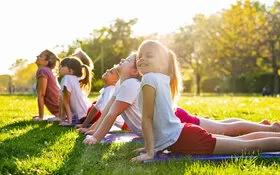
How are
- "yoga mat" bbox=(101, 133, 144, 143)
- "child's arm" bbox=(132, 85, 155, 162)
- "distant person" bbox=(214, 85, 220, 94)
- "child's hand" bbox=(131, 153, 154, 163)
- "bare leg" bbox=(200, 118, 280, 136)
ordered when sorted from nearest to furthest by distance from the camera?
"child's hand" bbox=(131, 153, 154, 163) → "child's arm" bbox=(132, 85, 155, 162) → "yoga mat" bbox=(101, 133, 144, 143) → "bare leg" bbox=(200, 118, 280, 136) → "distant person" bbox=(214, 85, 220, 94)

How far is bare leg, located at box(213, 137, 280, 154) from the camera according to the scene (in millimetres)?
4785

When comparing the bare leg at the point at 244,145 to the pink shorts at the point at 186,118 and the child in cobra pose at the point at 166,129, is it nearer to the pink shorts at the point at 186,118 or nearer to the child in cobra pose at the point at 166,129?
the child in cobra pose at the point at 166,129

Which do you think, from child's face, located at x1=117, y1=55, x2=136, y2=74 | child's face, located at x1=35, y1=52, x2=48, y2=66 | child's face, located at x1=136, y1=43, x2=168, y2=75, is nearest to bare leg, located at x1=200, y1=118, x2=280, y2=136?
child's face, located at x1=117, y1=55, x2=136, y2=74

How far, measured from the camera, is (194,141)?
15.7 feet

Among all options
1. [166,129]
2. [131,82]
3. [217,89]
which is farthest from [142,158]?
[217,89]

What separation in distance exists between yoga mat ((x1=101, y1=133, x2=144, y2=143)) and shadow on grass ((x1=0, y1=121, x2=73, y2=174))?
76 centimetres

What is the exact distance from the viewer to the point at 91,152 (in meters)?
5.05

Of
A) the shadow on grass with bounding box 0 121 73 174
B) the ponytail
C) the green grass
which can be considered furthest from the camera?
the ponytail

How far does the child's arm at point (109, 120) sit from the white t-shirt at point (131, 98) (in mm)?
85

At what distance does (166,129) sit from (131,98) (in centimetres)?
118

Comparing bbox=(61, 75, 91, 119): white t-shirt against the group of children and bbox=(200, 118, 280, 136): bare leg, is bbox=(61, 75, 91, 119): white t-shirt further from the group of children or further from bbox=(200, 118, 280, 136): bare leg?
bbox=(200, 118, 280, 136): bare leg

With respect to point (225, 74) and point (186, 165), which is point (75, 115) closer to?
point (186, 165)

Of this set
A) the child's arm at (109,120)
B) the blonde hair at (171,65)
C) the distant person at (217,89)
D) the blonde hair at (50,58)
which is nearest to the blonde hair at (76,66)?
the blonde hair at (50,58)

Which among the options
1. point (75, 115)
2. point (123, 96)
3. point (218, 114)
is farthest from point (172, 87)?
point (218, 114)
